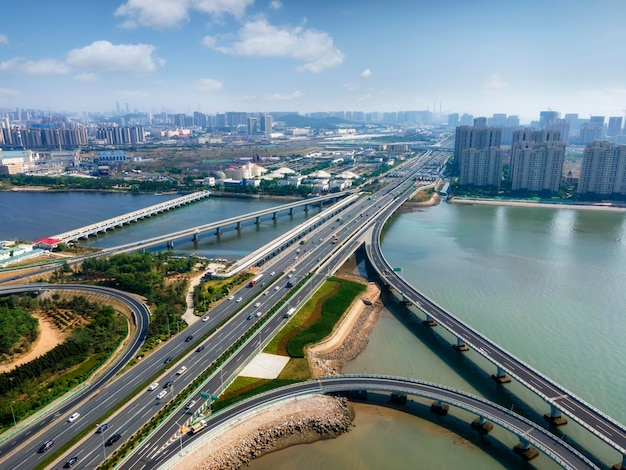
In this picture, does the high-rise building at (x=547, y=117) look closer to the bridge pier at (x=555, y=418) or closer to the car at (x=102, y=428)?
the bridge pier at (x=555, y=418)

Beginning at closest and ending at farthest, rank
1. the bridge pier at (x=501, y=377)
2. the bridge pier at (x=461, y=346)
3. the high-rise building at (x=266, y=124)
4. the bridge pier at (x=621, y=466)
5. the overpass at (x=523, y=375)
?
1. the bridge pier at (x=621, y=466)
2. the overpass at (x=523, y=375)
3. the bridge pier at (x=501, y=377)
4. the bridge pier at (x=461, y=346)
5. the high-rise building at (x=266, y=124)

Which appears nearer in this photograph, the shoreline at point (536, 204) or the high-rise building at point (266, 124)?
the shoreline at point (536, 204)

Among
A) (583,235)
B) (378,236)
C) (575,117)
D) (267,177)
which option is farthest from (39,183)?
(575,117)

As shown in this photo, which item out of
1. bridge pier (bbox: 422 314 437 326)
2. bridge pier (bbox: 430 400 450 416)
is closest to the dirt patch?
bridge pier (bbox: 430 400 450 416)

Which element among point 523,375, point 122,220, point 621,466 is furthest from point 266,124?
point 621,466

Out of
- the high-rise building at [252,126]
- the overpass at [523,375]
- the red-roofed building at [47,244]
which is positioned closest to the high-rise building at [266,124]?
the high-rise building at [252,126]

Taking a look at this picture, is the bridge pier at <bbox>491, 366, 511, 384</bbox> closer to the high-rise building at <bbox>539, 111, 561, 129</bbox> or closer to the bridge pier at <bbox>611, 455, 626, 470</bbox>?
the bridge pier at <bbox>611, 455, 626, 470</bbox>

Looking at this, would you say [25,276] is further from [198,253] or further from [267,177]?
[267,177]
